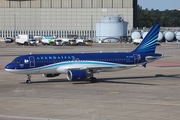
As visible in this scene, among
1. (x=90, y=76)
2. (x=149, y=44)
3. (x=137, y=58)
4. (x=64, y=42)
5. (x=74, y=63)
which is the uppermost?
(x=149, y=44)

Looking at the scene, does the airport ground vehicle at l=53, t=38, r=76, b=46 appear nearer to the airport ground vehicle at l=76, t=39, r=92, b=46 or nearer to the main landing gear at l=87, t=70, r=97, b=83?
the airport ground vehicle at l=76, t=39, r=92, b=46

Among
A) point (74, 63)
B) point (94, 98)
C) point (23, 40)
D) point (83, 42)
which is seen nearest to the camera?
point (94, 98)

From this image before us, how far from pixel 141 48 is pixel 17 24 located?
143 meters

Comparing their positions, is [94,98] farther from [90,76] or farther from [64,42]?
[64,42]

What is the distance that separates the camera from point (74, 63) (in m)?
49.8

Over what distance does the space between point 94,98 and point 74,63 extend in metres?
11.2

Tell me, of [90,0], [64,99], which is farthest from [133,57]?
[90,0]

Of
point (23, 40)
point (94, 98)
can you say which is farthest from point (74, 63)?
point (23, 40)

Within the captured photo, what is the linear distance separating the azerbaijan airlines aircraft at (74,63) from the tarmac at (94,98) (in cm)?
129

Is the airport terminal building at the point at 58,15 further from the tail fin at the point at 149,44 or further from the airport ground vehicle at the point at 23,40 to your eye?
the tail fin at the point at 149,44

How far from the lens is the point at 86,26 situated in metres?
192

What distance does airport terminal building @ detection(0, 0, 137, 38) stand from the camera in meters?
189

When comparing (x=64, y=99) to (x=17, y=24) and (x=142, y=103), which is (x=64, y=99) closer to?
(x=142, y=103)

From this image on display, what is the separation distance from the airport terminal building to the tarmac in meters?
132
